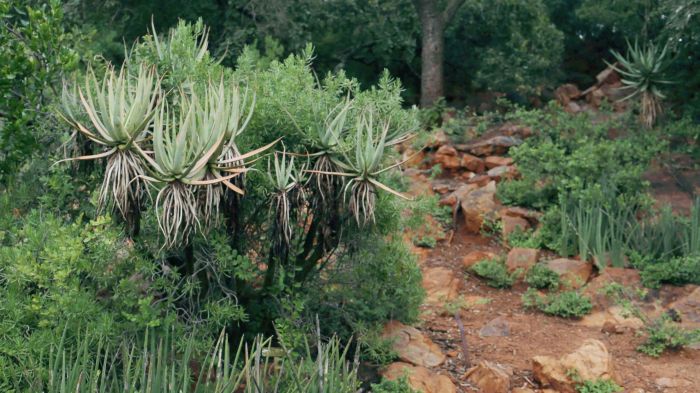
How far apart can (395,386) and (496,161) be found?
5971 mm

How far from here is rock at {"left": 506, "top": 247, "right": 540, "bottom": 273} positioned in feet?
28.0

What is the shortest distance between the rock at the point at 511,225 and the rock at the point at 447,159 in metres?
2.03

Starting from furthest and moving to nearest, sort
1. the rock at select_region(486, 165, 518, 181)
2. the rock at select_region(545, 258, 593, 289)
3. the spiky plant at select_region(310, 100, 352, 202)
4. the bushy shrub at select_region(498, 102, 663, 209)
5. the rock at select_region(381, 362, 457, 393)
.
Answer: the rock at select_region(486, 165, 518, 181) < the bushy shrub at select_region(498, 102, 663, 209) < the rock at select_region(545, 258, 593, 289) < the rock at select_region(381, 362, 457, 393) < the spiky plant at select_region(310, 100, 352, 202)

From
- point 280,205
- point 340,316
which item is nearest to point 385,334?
point 340,316

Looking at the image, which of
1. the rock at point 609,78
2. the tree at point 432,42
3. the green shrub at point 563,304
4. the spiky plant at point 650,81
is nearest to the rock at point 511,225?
the green shrub at point 563,304

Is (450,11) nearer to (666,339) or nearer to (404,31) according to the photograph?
(404,31)

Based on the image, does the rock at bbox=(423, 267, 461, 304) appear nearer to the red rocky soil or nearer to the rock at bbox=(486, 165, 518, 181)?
the red rocky soil

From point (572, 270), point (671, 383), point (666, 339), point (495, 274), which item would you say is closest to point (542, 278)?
point (572, 270)

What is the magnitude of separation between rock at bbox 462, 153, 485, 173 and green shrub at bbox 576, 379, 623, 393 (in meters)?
5.44

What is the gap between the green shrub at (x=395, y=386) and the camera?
18.4ft

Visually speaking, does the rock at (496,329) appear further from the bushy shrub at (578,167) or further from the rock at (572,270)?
the bushy shrub at (578,167)

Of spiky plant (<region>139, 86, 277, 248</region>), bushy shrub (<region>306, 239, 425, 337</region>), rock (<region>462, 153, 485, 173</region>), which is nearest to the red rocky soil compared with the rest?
bushy shrub (<region>306, 239, 425, 337</region>)

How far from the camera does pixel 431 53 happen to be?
13680mm

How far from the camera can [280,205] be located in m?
5.11
